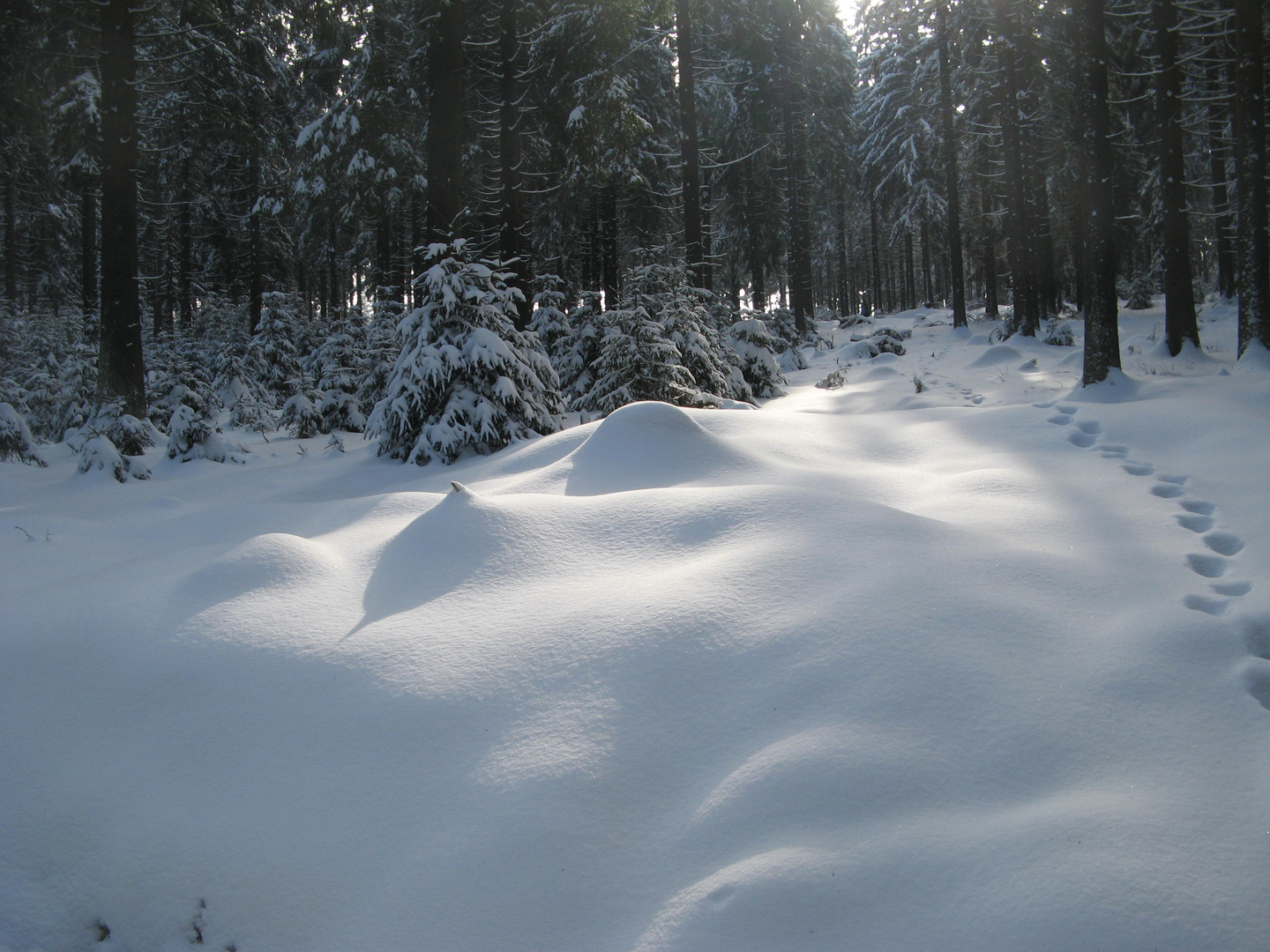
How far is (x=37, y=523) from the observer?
5.12 meters

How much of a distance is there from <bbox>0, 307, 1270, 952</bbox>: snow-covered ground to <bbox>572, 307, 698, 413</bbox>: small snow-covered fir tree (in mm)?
4643

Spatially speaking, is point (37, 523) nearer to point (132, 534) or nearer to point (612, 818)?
point (132, 534)

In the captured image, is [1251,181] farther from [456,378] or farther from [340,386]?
[340,386]

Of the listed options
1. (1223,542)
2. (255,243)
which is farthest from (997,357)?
(255,243)

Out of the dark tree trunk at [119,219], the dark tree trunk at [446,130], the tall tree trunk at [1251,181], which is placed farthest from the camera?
the tall tree trunk at [1251,181]

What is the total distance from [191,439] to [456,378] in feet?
11.3

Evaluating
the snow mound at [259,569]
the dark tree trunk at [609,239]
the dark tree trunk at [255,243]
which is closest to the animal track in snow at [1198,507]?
the snow mound at [259,569]

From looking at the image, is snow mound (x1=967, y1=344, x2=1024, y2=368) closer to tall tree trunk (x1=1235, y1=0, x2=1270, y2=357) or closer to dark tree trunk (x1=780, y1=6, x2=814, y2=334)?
tall tree trunk (x1=1235, y1=0, x2=1270, y2=357)

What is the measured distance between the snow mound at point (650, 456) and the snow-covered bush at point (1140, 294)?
2372 centimetres

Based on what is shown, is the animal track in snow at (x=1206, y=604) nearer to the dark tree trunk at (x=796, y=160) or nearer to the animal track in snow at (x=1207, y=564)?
the animal track in snow at (x=1207, y=564)

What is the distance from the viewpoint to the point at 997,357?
47.7 feet

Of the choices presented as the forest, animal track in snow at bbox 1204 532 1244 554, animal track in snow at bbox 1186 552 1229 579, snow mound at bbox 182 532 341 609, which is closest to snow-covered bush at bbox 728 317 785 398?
the forest

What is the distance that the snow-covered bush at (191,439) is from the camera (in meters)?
8.18

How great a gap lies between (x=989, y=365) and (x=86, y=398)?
16.6 m
